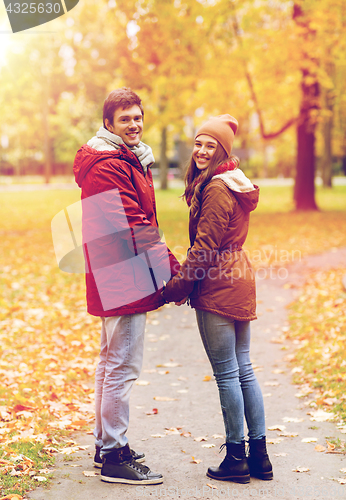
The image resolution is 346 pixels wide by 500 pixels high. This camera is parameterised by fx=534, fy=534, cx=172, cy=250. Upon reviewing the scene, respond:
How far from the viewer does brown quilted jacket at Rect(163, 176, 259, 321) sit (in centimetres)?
283

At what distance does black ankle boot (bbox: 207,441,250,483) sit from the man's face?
1.80 m

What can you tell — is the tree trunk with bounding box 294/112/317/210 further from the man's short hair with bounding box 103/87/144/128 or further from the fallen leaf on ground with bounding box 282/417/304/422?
the man's short hair with bounding box 103/87/144/128

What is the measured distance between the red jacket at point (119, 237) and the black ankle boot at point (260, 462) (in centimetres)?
101

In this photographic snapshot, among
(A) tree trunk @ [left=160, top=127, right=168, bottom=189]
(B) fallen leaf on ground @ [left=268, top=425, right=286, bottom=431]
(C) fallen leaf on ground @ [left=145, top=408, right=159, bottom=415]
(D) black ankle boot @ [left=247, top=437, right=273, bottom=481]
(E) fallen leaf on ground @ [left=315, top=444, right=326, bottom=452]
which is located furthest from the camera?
(A) tree trunk @ [left=160, top=127, right=168, bottom=189]

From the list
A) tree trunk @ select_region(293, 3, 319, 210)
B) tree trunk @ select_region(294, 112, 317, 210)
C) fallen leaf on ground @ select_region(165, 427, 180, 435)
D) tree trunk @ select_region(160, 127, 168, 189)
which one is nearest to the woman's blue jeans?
fallen leaf on ground @ select_region(165, 427, 180, 435)

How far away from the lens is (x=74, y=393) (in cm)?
452

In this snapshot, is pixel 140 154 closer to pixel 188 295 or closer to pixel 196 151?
pixel 196 151

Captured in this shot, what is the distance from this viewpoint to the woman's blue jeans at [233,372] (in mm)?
2939

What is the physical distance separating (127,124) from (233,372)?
148cm

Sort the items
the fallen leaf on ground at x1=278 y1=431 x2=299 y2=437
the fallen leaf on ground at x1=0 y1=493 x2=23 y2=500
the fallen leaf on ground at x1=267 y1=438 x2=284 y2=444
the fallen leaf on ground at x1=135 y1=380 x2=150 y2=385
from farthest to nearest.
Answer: the fallen leaf on ground at x1=135 y1=380 x2=150 y2=385 < the fallen leaf on ground at x1=278 y1=431 x2=299 y2=437 < the fallen leaf on ground at x1=267 y1=438 x2=284 y2=444 < the fallen leaf on ground at x1=0 y1=493 x2=23 y2=500

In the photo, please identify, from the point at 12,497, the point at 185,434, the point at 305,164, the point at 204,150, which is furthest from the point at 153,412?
the point at 305,164

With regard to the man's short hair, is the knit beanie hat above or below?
below

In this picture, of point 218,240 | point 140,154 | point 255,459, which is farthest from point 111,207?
→ point 255,459

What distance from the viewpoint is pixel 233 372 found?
2977mm
